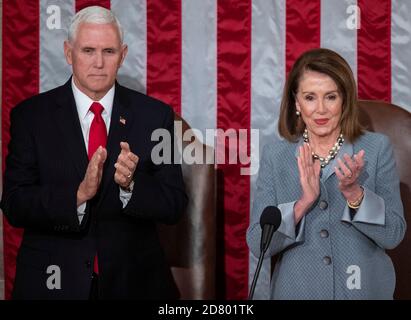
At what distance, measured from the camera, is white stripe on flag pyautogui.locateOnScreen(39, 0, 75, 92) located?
3213mm

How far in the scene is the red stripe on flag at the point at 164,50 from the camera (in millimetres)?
3164

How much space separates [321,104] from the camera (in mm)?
2426

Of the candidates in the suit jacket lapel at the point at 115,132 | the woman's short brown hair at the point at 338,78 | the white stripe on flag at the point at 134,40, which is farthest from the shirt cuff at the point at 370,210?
the white stripe on flag at the point at 134,40

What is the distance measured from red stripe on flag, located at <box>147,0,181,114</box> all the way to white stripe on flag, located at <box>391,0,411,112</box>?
0.89 m

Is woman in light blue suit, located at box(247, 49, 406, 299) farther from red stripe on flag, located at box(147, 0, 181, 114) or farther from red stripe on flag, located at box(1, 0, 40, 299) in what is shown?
red stripe on flag, located at box(1, 0, 40, 299)

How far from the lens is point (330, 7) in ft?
10.2

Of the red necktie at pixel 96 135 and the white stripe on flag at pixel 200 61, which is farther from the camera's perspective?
the white stripe on flag at pixel 200 61

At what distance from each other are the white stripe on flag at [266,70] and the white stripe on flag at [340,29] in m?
0.18

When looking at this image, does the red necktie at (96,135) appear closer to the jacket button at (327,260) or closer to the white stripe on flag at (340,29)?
the jacket button at (327,260)

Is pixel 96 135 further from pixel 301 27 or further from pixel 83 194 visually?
pixel 301 27

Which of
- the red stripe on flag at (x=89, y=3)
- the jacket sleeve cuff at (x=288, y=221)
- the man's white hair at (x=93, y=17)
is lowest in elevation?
the jacket sleeve cuff at (x=288, y=221)

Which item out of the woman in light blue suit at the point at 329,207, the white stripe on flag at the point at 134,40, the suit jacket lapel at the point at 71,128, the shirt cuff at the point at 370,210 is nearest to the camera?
the shirt cuff at the point at 370,210
